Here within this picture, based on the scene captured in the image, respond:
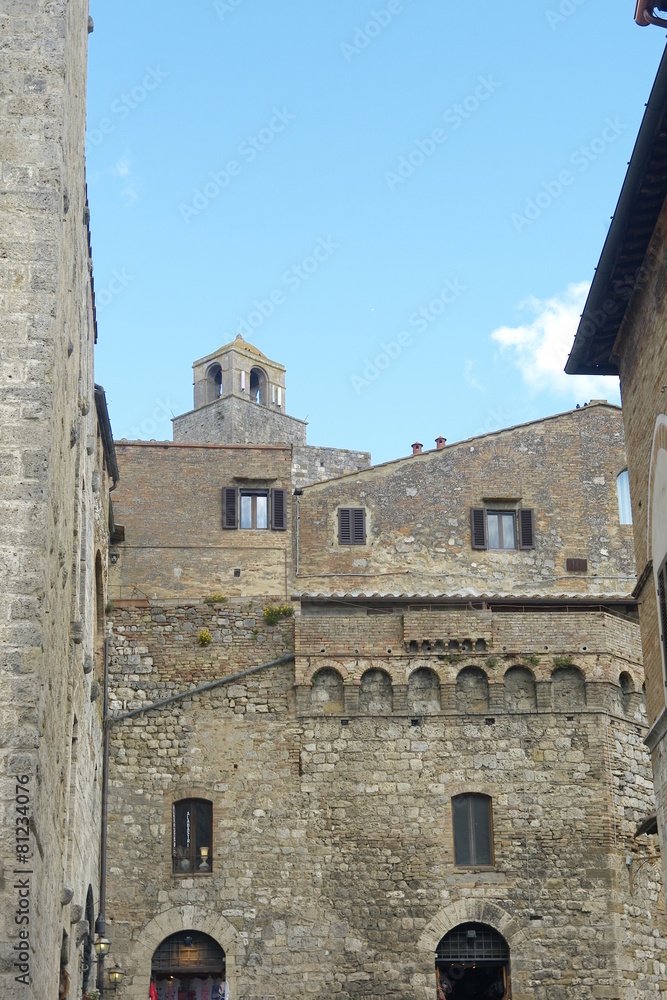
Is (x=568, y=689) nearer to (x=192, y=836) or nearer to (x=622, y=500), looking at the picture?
(x=622, y=500)

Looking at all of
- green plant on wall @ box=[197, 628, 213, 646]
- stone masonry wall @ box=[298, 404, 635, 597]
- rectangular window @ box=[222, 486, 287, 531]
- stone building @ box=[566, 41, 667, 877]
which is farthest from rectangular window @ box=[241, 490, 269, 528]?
stone building @ box=[566, 41, 667, 877]

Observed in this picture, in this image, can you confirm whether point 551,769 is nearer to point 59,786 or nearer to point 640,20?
point 59,786

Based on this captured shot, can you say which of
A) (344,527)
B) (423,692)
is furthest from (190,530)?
(423,692)

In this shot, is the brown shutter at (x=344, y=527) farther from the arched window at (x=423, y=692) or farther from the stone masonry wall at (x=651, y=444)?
the stone masonry wall at (x=651, y=444)

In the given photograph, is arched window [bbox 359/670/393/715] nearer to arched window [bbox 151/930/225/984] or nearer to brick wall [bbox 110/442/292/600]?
brick wall [bbox 110/442/292/600]

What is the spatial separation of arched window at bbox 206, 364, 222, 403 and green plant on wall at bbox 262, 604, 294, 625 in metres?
41.7

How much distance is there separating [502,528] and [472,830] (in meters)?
6.60

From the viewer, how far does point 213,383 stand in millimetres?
69500

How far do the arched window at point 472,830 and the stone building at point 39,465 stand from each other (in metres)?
9.46

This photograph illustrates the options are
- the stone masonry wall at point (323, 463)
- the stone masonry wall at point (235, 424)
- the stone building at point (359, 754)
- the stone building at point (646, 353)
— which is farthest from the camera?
the stone masonry wall at point (235, 424)

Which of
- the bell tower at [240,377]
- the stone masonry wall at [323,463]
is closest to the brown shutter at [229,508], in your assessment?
the stone masonry wall at [323,463]

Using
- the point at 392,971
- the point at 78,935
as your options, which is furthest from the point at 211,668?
the point at 78,935

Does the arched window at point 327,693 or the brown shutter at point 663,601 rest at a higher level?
the arched window at point 327,693

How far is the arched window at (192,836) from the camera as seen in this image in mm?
25922
